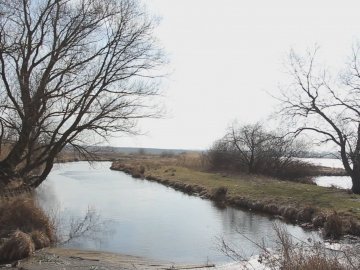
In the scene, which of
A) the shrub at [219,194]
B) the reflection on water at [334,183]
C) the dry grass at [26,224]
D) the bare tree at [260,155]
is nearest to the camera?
the dry grass at [26,224]

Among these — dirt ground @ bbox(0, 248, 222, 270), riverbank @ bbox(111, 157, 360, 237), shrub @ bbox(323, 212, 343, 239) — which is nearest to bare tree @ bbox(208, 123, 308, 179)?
riverbank @ bbox(111, 157, 360, 237)

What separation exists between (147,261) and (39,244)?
3558mm

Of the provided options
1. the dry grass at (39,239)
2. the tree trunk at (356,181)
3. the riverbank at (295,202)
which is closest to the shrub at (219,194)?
the riverbank at (295,202)

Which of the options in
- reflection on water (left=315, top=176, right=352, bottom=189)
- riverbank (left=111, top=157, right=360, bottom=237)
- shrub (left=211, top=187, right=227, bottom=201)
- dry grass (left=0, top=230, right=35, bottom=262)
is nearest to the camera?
dry grass (left=0, top=230, right=35, bottom=262)

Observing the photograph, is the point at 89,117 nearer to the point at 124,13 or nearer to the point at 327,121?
the point at 124,13

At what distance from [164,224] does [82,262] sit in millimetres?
8187

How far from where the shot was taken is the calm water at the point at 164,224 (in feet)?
52.6

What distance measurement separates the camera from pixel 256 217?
22609 millimetres

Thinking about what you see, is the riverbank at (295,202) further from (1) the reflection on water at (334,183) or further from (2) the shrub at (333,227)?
(1) the reflection on water at (334,183)

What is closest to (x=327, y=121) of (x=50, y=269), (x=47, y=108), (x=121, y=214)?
(x=121, y=214)

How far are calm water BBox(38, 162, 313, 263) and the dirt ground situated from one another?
0.97m

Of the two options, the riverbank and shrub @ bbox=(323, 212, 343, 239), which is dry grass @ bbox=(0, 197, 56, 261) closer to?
shrub @ bbox=(323, 212, 343, 239)

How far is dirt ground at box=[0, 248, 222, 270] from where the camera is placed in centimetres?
1239

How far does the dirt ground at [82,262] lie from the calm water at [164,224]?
975 millimetres
